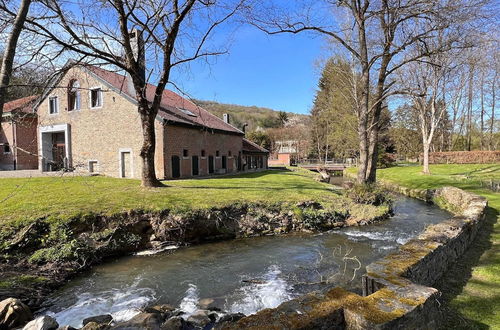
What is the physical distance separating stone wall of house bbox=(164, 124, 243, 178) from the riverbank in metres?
6.85

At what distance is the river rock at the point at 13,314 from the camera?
15.5ft

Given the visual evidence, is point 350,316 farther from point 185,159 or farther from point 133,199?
point 185,159

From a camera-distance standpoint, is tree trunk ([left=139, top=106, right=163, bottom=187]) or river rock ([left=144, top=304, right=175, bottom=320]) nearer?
river rock ([left=144, top=304, right=175, bottom=320])

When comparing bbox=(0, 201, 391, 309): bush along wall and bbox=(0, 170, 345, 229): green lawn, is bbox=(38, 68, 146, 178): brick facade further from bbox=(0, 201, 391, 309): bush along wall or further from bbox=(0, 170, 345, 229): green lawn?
bbox=(0, 201, 391, 309): bush along wall

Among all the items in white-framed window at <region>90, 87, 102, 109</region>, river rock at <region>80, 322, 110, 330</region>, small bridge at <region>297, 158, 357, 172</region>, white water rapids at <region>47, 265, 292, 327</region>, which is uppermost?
white-framed window at <region>90, 87, 102, 109</region>

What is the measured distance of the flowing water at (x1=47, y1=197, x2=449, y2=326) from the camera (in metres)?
5.75

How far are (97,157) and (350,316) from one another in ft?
72.9

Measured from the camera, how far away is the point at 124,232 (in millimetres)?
9008

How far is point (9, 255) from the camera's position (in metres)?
7.05

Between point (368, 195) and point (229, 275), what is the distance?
359 inches

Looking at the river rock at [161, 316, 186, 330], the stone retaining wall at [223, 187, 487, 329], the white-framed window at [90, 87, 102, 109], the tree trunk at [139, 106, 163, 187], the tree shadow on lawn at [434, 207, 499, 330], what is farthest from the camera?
the white-framed window at [90, 87, 102, 109]

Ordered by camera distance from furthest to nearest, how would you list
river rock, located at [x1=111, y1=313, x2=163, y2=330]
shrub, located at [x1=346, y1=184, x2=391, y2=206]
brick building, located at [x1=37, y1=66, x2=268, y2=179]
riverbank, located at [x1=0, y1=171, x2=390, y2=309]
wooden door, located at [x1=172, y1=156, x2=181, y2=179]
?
1. wooden door, located at [x1=172, y1=156, x2=181, y2=179]
2. brick building, located at [x1=37, y1=66, x2=268, y2=179]
3. shrub, located at [x1=346, y1=184, x2=391, y2=206]
4. riverbank, located at [x1=0, y1=171, x2=390, y2=309]
5. river rock, located at [x1=111, y1=313, x2=163, y2=330]

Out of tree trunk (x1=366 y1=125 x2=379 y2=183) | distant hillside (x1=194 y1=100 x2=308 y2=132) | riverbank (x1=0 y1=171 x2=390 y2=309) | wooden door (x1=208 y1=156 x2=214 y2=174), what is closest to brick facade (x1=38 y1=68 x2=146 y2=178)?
wooden door (x1=208 y1=156 x2=214 y2=174)

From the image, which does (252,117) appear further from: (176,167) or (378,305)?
(378,305)
